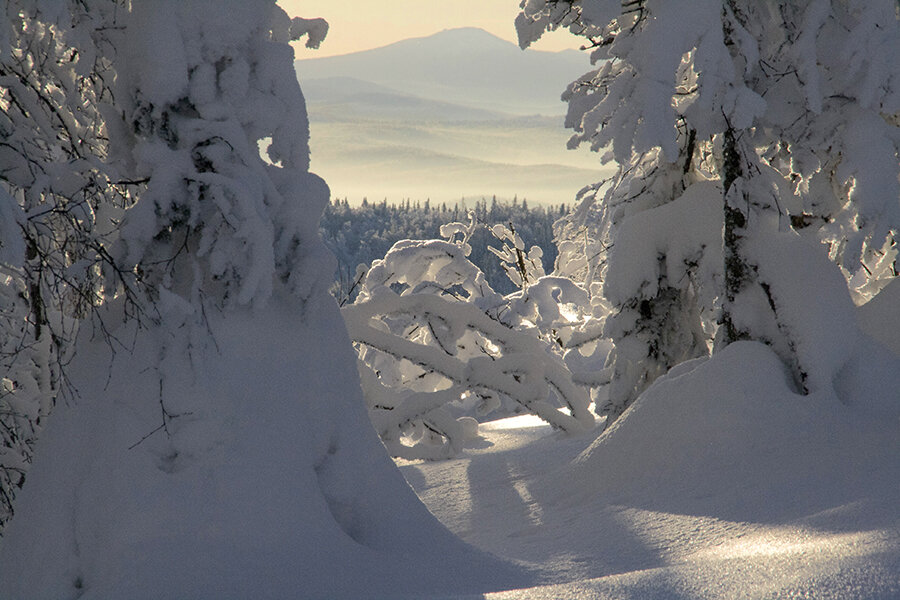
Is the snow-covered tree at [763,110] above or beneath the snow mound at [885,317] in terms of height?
above

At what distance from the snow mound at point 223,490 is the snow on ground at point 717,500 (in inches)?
42.8

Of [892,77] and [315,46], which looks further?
[892,77]

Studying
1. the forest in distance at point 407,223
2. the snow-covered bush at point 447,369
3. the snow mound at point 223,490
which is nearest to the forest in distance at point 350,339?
the snow mound at point 223,490

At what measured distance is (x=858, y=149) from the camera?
714 cm

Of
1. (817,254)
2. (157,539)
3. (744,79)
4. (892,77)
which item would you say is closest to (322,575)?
(157,539)

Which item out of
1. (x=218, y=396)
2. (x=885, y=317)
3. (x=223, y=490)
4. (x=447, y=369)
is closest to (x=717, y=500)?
(x=885, y=317)

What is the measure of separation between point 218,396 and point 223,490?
1.82 ft

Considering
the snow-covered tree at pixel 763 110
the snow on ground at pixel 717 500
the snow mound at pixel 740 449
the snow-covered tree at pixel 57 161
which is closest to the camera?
the snow on ground at pixel 717 500

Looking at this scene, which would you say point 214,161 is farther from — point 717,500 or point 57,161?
point 717,500

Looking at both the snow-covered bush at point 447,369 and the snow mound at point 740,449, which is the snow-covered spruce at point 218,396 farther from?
the snow-covered bush at point 447,369

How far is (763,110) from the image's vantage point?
6.77 m

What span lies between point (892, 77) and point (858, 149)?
651mm

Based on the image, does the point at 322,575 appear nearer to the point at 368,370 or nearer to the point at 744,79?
the point at 744,79

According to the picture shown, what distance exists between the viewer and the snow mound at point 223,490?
4516 millimetres
